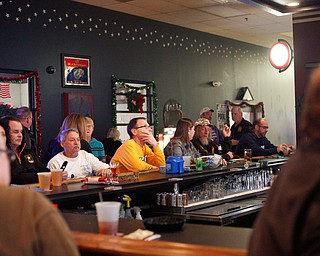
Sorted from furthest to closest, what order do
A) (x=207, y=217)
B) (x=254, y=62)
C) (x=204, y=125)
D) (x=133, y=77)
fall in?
(x=254, y=62)
(x=133, y=77)
(x=204, y=125)
(x=207, y=217)

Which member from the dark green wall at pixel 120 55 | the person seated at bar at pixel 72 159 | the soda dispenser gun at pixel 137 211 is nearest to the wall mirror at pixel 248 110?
the dark green wall at pixel 120 55

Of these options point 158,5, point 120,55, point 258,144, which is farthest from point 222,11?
point 258,144

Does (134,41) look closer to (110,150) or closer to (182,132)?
(110,150)

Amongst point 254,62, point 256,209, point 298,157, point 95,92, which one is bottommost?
point 256,209

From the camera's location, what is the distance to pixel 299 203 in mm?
1418

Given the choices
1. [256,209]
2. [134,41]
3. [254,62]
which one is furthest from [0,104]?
[254,62]

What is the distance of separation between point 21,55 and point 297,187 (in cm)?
649

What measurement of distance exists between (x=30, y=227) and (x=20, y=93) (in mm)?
6223

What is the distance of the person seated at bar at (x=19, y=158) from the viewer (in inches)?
192

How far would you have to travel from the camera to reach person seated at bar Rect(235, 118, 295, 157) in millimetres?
8469

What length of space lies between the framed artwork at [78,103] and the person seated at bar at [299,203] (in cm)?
669

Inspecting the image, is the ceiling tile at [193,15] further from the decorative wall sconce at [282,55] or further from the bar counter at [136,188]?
the bar counter at [136,188]

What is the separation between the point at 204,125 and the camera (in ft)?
26.4

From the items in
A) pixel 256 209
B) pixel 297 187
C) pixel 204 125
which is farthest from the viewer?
pixel 204 125
